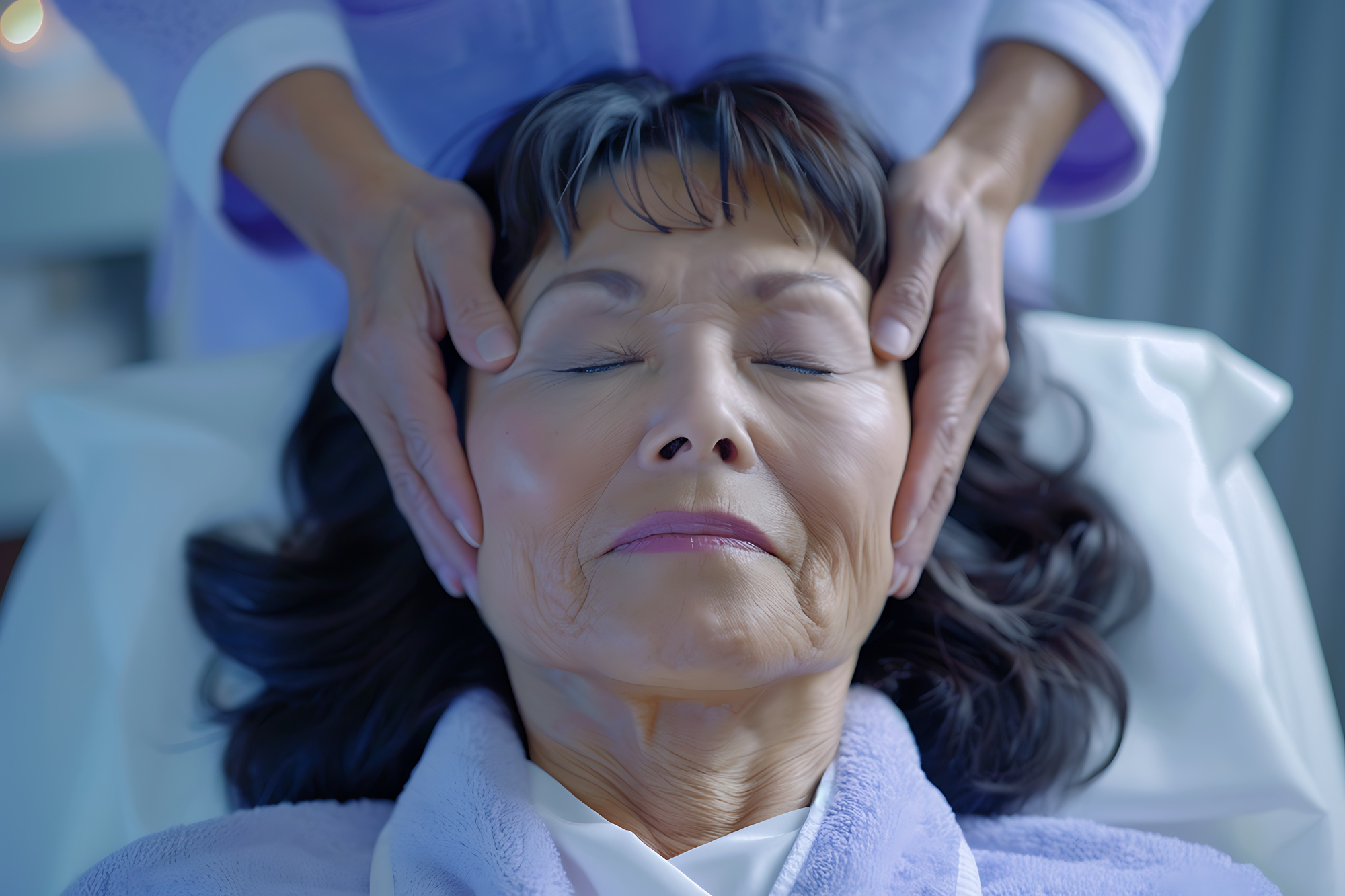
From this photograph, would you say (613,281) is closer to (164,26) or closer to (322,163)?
(322,163)

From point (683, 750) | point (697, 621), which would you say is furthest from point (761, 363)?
point (683, 750)

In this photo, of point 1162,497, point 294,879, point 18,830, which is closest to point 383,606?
point 294,879

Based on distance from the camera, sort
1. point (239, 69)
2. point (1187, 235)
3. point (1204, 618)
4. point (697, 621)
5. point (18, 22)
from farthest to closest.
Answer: point (1187, 235), point (18, 22), point (1204, 618), point (239, 69), point (697, 621)

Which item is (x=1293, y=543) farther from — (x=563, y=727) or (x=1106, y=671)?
(x=563, y=727)

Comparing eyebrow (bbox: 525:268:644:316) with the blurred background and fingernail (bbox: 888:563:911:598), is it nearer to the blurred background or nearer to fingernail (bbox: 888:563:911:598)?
fingernail (bbox: 888:563:911:598)

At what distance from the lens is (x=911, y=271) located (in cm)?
94

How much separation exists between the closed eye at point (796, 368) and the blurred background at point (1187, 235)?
1.02m

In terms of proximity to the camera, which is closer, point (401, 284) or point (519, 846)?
point (519, 846)

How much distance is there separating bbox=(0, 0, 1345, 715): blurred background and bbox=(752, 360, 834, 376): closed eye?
1.02m

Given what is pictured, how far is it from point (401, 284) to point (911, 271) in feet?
1.57

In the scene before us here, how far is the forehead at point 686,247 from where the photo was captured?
2.81 feet

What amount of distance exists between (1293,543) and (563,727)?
1.65 metres

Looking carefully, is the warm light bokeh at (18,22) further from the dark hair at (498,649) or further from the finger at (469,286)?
the finger at (469,286)

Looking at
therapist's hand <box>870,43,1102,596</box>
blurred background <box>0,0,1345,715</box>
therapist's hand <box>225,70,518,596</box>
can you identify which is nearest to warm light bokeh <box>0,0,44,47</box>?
blurred background <box>0,0,1345,715</box>
